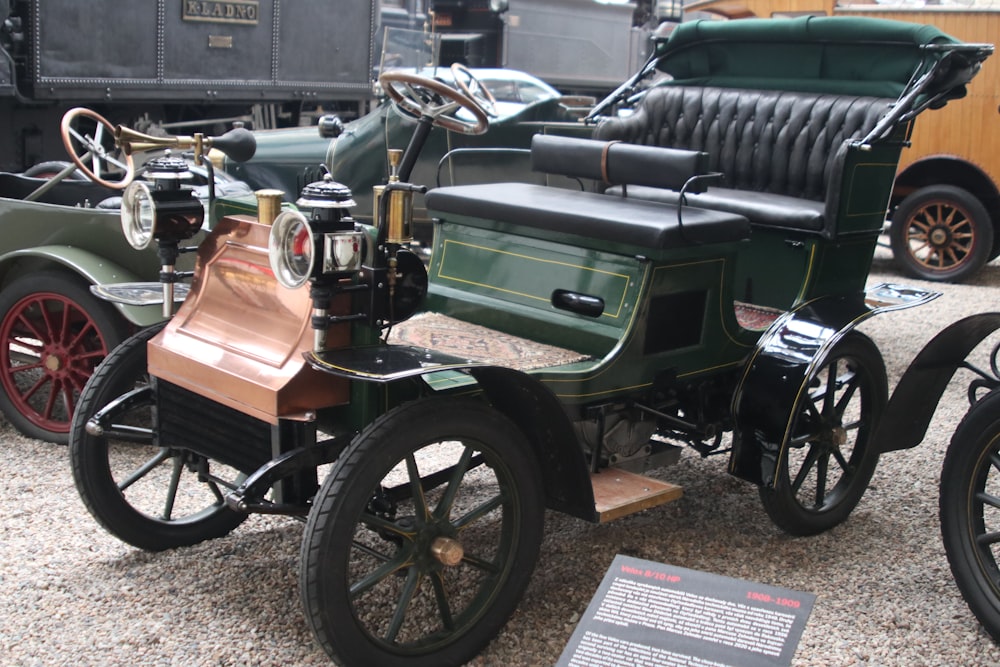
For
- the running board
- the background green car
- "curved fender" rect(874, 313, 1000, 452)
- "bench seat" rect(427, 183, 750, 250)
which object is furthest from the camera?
the background green car

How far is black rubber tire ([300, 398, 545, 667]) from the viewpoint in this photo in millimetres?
2219

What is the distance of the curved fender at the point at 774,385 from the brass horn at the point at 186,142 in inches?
64.6

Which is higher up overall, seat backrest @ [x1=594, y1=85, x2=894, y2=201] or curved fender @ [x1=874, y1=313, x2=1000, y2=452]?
seat backrest @ [x1=594, y1=85, x2=894, y2=201]

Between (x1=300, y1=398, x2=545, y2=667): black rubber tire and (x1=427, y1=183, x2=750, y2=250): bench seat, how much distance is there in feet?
2.49

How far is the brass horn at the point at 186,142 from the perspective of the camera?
273 centimetres

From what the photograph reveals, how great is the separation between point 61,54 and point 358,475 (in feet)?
23.4

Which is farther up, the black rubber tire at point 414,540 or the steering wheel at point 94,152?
the steering wheel at point 94,152

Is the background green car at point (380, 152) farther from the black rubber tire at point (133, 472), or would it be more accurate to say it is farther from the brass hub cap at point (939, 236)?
the black rubber tire at point (133, 472)

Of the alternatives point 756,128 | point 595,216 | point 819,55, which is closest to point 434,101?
point 595,216

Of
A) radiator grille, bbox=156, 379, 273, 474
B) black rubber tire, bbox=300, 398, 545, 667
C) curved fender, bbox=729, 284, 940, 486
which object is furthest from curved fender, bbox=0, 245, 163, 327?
curved fender, bbox=729, 284, 940, 486

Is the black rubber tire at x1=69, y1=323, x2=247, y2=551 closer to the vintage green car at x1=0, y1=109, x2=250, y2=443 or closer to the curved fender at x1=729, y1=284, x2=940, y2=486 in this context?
the vintage green car at x1=0, y1=109, x2=250, y2=443

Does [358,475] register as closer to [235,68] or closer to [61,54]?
[61,54]

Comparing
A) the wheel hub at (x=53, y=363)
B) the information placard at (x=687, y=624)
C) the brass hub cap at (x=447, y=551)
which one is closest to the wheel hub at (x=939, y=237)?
the wheel hub at (x=53, y=363)

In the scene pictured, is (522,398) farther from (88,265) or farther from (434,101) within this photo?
(88,265)
